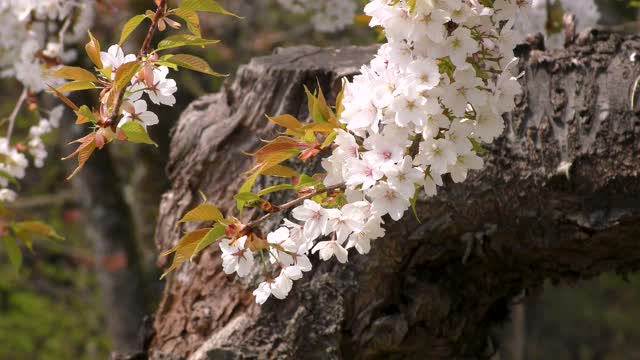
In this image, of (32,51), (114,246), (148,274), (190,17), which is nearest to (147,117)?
(190,17)

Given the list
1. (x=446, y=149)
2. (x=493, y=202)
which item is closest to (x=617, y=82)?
(x=493, y=202)

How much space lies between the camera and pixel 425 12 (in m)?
1.18

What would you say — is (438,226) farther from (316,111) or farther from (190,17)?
(190,17)

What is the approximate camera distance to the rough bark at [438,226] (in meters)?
1.83

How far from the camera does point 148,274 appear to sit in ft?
14.9

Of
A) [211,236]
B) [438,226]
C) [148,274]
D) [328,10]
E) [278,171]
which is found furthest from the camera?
[148,274]

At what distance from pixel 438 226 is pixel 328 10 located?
4.17 feet

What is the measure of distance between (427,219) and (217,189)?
0.52m

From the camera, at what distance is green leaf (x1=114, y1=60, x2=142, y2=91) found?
124 centimetres

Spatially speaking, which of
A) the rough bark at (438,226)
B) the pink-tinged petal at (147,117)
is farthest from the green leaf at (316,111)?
the rough bark at (438,226)

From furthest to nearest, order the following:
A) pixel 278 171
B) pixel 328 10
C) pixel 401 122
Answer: pixel 328 10, pixel 278 171, pixel 401 122

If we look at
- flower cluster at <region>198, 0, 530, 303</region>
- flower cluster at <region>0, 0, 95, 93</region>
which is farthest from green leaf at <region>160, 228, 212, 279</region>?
flower cluster at <region>0, 0, 95, 93</region>

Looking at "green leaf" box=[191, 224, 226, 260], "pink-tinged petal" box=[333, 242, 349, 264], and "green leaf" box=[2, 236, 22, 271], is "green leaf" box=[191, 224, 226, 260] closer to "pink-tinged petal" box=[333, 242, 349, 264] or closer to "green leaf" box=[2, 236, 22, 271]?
"pink-tinged petal" box=[333, 242, 349, 264]

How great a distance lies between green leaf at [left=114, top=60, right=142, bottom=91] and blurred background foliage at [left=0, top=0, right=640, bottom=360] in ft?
8.19
